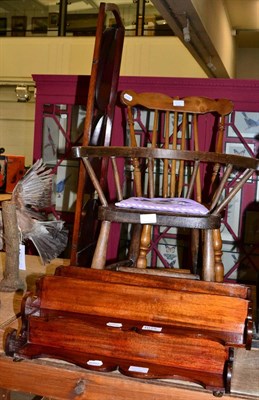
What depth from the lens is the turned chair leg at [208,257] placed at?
5.10ft

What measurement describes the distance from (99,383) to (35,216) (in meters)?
0.92

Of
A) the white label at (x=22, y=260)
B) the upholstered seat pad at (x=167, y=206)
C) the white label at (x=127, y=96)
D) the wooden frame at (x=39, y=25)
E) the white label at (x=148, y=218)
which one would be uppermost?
the wooden frame at (x=39, y=25)

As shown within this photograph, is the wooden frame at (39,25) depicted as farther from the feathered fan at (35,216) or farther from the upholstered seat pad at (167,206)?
the upholstered seat pad at (167,206)

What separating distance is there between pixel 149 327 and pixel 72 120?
195 cm

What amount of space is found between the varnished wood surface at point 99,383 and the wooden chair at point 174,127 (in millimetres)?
470

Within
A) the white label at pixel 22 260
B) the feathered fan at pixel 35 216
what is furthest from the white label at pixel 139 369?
the white label at pixel 22 260

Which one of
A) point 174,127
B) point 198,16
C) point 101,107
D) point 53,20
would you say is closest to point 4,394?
point 101,107

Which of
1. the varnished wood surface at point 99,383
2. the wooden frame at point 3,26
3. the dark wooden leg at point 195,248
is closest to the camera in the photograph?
the varnished wood surface at point 99,383

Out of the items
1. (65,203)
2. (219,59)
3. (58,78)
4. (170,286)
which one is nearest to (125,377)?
(170,286)

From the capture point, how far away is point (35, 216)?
78.9 inches

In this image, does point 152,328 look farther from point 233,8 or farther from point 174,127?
point 233,8

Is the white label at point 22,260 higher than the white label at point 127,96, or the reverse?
the white label at point 127,96

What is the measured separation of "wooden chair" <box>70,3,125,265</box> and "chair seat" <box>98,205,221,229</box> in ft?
0.77

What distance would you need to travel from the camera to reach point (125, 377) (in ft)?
4.02
